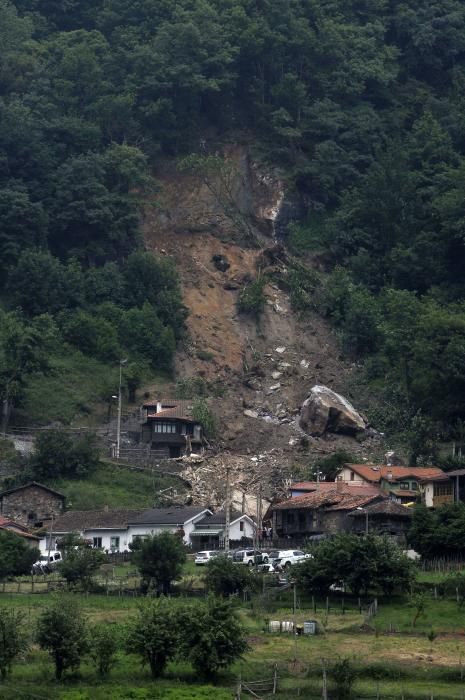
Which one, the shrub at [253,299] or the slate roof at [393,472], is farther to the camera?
the shrub at [253,299]

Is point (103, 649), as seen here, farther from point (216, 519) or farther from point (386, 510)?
point (216, 519)

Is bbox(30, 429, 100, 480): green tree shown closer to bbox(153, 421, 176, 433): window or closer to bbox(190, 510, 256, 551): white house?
bbox(153, 421, 176, 433): window

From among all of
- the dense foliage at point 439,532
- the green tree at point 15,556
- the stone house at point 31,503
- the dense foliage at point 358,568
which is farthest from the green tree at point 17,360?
the dense foliage at point 358,568

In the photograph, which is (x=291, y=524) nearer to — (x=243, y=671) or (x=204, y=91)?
(x=243, y=671)

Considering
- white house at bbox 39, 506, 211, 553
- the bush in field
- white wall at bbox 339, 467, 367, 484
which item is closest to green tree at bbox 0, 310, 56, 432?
white house at bbox 39, 506, 211, 553

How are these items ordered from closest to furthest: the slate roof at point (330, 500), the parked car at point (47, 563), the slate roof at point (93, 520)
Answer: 1. the parked car at point (47, 563)
2. the slate roof at point (330, 500)
3. the slate roof at point (93, 520)

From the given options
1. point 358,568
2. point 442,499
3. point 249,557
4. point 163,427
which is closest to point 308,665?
point 358,568

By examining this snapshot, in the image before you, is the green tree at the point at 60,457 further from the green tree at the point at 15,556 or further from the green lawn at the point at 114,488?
the green tree at the point at 15,556
